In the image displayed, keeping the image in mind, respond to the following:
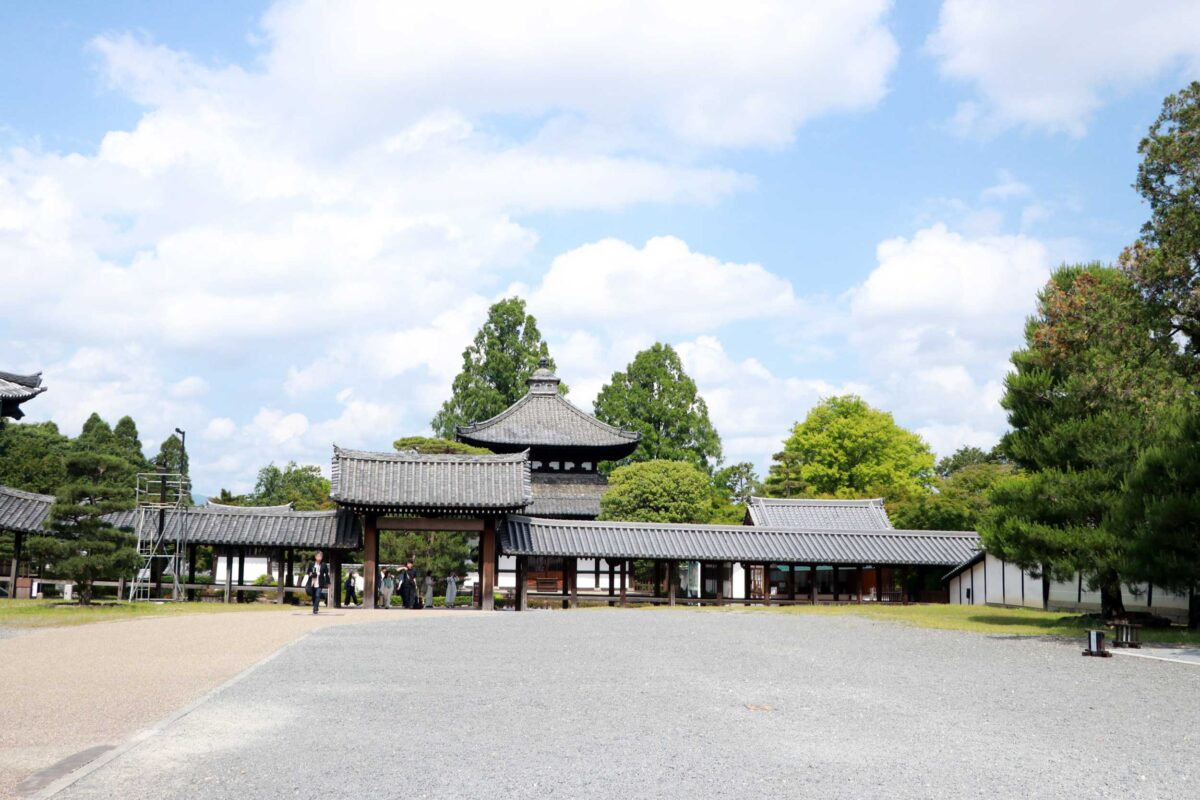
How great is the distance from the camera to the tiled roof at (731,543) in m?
35.7

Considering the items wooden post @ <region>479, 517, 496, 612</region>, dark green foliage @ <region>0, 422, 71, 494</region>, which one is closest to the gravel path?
wooden post @ <region>479, 517, 496, 612</region>

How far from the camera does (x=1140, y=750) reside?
28.2 ft

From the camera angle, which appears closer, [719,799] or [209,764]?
[719,799]

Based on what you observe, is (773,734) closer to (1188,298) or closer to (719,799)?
(719,799)

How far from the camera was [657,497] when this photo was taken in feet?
139

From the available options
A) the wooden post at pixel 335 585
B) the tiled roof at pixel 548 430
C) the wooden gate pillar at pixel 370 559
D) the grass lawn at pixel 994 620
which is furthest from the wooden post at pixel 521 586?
the tiled roof at pixel 548 430

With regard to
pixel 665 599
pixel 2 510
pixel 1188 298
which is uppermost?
pixel 1188 298

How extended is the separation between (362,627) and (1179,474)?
16.9m

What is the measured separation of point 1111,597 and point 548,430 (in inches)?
1313

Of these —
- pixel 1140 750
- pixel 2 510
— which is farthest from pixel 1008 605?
pixel 2 510

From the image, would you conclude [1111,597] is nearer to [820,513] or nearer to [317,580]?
[317,580]

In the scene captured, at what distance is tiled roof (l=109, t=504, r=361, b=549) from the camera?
1324 inches

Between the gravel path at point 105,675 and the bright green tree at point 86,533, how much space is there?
163 inches

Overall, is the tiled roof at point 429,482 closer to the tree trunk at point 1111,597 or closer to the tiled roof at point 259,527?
the tiled roof at point 259,527
